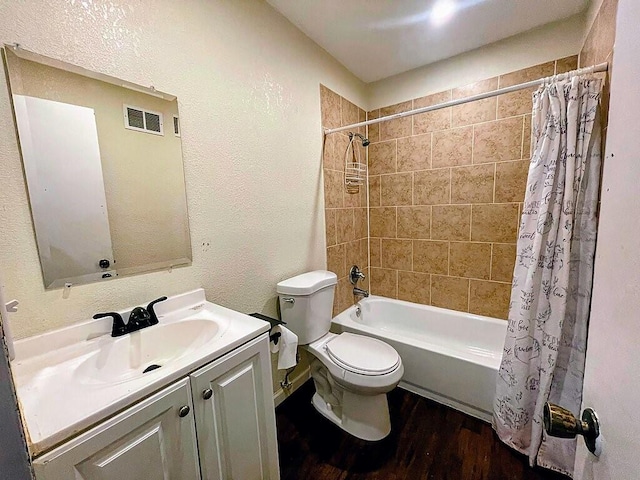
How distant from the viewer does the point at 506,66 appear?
195 centimetres

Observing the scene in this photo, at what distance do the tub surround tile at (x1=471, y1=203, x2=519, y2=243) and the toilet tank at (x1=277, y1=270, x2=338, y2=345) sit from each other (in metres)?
1.30

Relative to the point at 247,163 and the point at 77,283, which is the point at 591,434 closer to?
the point at 77,283

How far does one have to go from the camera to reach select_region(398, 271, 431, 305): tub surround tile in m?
2.46

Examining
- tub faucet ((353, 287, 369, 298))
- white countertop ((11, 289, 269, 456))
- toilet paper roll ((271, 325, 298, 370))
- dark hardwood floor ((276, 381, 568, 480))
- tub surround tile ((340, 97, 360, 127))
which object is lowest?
dark hardwood floor ((276, 381, 568, 480))

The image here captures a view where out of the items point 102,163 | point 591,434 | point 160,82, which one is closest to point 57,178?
point 102,163

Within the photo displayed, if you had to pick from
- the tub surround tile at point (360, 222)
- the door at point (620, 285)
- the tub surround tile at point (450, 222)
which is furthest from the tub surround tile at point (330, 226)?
the door at point (620, 285)

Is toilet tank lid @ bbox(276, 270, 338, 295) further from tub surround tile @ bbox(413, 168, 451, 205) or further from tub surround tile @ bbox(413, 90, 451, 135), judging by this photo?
tub surround tile @ bbox(413, 90, 451, 135)

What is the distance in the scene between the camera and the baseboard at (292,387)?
5.98 feet

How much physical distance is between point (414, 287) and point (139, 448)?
7.40ft

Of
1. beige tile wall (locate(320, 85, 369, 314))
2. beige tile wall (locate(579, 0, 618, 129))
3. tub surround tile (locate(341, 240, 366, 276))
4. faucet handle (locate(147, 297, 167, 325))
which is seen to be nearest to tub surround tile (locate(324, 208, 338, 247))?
beige tile wall (locate(320, 85, 369, 314))

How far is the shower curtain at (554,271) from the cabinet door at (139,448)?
1594 mm

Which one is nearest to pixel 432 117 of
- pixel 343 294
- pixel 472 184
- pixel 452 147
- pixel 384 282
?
pixel 452 147

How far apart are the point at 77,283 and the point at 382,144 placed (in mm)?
2365

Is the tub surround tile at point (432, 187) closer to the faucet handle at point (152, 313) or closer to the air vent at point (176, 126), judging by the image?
the air vent at point (176, 126)
